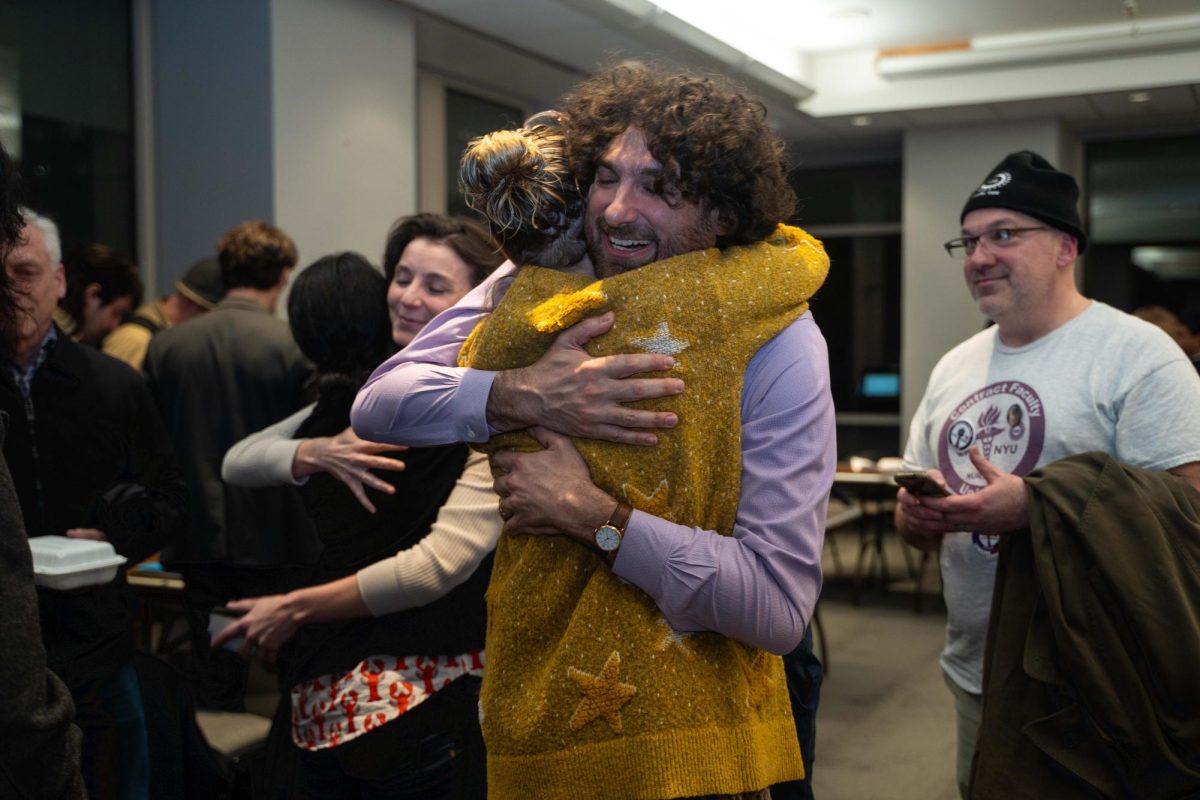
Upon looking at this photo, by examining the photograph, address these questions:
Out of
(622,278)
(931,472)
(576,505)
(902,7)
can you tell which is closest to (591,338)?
(622,278)

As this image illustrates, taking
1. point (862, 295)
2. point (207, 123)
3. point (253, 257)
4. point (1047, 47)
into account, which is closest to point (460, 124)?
point (207, 123)

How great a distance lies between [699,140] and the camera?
3.90 feet

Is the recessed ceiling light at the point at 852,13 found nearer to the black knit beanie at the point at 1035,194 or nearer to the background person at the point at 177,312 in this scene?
the background person at the point at 177,312

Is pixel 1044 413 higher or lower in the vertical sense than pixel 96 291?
lower

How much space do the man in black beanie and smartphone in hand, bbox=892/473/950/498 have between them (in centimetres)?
2

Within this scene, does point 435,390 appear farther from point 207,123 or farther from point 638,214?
point 207,123

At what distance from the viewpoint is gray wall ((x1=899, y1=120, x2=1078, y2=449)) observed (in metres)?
8.41

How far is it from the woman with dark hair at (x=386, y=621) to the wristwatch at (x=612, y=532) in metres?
0.57

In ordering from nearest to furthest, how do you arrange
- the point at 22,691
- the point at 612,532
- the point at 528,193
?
the point at 22,691, the point at 612,532, the point at 528,193

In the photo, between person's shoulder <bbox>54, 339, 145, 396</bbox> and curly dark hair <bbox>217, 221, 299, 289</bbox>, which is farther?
curly dark hair <bbox>217, 221, 299, 289</bbox>

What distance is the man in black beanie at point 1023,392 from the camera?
194 cm

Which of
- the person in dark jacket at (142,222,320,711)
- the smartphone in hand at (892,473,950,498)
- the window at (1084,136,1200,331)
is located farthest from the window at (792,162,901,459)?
the smartphone in hand at (892,473,950,498)

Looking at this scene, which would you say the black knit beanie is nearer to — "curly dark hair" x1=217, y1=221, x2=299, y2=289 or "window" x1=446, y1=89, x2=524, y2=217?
"curly dark hair" x1=217, y1=221, x2=299, y2=289

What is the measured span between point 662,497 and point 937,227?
8009 millimetres
